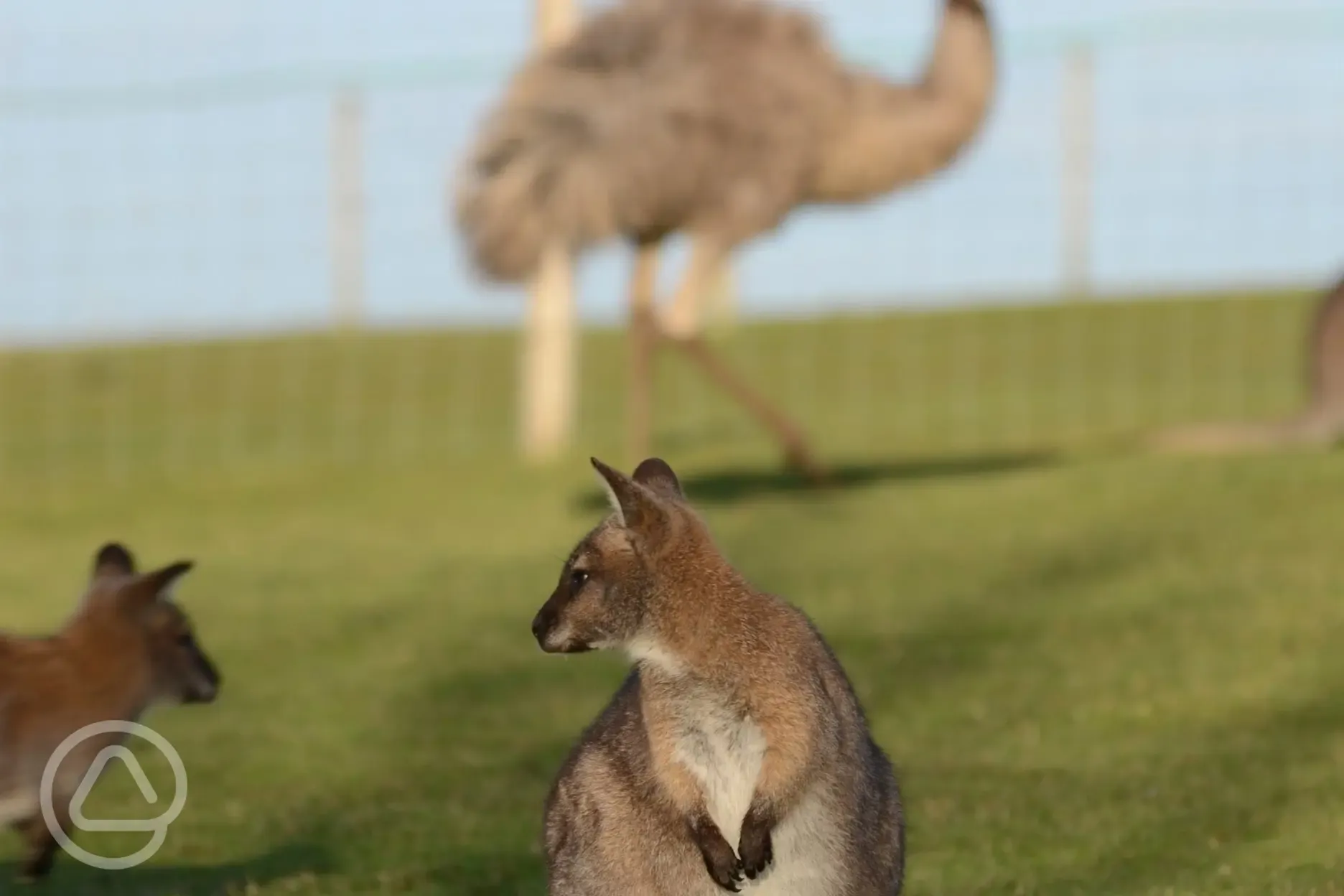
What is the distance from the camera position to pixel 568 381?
14.2m

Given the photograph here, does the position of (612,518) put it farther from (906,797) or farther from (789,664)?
(906,797)

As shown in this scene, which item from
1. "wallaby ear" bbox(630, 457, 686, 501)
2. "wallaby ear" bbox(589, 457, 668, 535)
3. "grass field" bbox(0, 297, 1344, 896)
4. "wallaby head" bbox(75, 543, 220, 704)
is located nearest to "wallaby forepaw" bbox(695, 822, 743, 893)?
"wallaby ear" bbox(589, 457, 668, 535)

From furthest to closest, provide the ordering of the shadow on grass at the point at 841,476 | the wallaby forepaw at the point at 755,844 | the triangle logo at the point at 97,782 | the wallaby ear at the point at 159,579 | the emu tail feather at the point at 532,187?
1. the shadow on grass at the point at 841,476
2. the emu tail feather at the point at 532,187
3. the wallaby ear at the point at 159,579
4. the triangle logo at the point at 97,782
5. the wallaby forepaw at the point at 755,844

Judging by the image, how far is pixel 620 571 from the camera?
430cm

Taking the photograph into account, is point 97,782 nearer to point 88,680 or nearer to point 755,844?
point 88,680

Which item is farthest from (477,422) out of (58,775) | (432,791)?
(58,775)

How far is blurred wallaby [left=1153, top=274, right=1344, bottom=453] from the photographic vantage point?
479 inches

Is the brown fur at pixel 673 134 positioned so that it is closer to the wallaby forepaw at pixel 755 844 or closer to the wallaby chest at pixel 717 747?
the wallaby chest at pixel 717 747

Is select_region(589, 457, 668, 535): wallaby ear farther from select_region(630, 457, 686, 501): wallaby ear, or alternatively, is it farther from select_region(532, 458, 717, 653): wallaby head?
select_region(630, 457, 686, 501): wallaby ear

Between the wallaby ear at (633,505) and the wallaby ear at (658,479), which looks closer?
the wallaby ear at (633,505)

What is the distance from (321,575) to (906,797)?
468cm

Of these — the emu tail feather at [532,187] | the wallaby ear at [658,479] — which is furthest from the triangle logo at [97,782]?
the emu tail feather at [532,187]

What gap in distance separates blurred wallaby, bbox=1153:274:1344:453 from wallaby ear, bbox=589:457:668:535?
333 inches

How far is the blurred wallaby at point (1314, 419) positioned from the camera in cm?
1216
